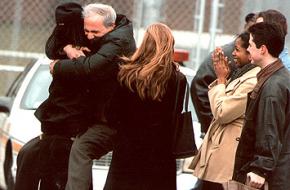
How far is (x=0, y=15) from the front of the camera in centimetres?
1678

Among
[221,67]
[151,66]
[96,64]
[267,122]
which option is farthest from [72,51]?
[267,122]

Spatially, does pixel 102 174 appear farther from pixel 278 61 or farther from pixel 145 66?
pixel 278 61

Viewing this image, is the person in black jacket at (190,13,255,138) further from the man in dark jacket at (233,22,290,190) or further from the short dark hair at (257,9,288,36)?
the man in dark jacket at (233,22,290,190)

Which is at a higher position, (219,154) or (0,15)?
(219,154)

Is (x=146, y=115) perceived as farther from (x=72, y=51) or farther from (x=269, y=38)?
(x=269, y=38)

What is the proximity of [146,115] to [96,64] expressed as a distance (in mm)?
550

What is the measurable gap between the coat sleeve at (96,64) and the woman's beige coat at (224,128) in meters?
0.70

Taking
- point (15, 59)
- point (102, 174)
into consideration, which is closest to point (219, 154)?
point (102, 174)

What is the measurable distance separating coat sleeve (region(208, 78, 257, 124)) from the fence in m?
5.91

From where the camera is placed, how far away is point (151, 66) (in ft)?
24.8

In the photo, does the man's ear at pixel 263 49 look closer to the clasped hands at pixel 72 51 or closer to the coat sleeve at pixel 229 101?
the coat sleeve at pixel 229 101

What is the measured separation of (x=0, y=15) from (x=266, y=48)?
33.1ft

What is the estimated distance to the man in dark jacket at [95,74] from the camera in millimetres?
7891

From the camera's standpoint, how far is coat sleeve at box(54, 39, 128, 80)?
25.8ft
